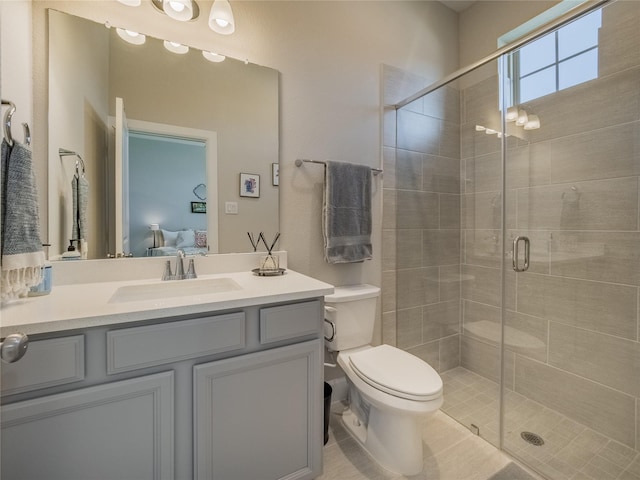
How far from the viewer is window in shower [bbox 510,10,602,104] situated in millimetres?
1634

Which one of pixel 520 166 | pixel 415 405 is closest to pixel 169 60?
pixel 415 405

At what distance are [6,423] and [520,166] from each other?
2.57 meters

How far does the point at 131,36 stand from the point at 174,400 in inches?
60.8

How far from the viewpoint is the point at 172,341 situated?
3.14 feet

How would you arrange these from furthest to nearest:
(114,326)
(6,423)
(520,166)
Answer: (520,166), (114,326), (6,423)

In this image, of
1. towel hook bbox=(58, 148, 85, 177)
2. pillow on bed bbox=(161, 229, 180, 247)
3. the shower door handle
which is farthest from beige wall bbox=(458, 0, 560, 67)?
towel hook bbox=(58, 148, 85, 177)

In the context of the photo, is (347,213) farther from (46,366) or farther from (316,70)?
(46,366)

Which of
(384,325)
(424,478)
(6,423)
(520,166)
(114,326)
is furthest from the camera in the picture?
(384,325)

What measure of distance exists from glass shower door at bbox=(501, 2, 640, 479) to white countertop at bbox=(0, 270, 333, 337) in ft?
4.80

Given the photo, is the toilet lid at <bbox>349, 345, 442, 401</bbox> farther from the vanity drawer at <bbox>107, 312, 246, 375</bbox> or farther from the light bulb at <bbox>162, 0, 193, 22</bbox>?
the light bulb at <bbox>162, 0, 193, 22</bbox>

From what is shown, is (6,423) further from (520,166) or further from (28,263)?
(520,166)

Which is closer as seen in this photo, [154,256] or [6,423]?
[6,423]

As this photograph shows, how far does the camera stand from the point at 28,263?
2.92 feet

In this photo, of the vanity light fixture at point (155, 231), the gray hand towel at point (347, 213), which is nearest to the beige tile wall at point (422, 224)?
the gray hand towel at point (347, 213)
